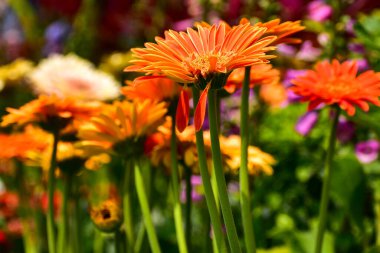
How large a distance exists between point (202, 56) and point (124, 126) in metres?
0.16

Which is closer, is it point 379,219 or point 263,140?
point 379,219

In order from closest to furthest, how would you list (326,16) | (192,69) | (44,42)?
(192,69)
(326,16)
(44,42)

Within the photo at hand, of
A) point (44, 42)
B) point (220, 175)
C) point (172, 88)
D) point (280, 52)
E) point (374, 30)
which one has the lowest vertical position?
point (220, 175)

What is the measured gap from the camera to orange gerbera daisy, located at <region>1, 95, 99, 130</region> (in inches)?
23.4

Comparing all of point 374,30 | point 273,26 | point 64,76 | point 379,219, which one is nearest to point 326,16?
point 374,30

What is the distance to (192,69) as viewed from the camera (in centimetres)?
41

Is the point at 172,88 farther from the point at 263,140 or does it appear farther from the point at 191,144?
the point at 263,140

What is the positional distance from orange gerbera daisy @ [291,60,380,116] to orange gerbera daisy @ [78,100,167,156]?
0.13m

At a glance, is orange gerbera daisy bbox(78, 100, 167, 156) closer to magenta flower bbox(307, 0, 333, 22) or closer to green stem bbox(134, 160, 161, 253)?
green stem bbox(134, 160, 161, 253)

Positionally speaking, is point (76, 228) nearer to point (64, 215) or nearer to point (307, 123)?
point (64, 215)

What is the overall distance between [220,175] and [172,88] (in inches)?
6.7

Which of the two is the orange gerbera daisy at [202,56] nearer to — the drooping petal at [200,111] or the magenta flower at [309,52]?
the drooping petal at [200,111]

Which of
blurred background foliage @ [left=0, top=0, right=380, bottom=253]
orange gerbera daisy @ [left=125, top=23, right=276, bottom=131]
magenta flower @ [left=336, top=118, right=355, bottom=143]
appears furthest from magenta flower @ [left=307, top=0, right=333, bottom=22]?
orange gerbera daisy @ [left=125, top=23, right=276, bottom=131]

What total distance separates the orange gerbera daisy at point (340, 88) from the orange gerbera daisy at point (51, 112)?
0.21 metres
